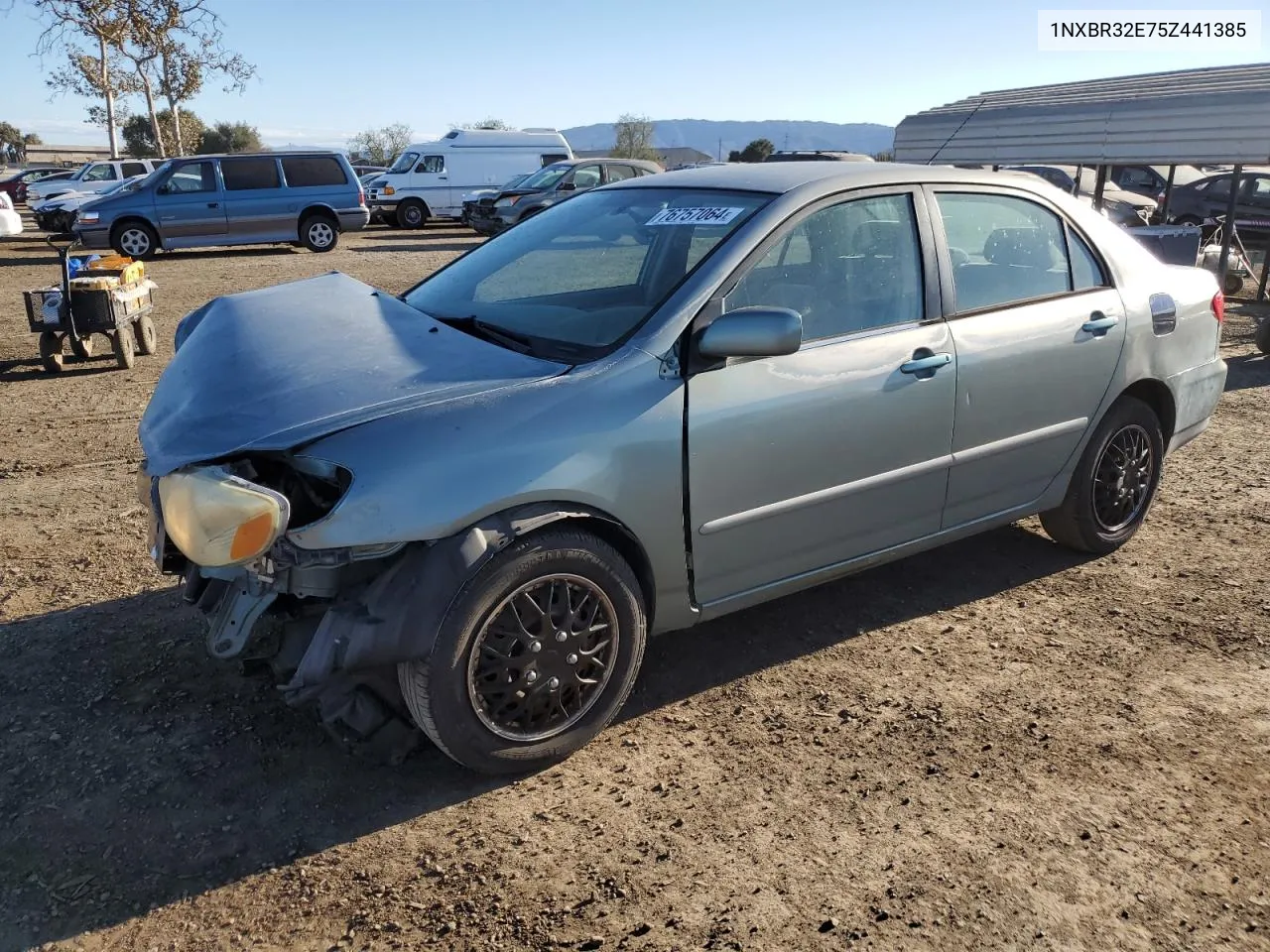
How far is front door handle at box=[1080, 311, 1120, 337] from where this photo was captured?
4.03 metres

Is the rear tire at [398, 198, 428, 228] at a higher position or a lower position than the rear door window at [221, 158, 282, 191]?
lower

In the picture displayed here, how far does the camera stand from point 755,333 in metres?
2.92

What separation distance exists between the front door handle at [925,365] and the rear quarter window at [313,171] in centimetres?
1707

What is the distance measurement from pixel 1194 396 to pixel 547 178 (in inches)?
648

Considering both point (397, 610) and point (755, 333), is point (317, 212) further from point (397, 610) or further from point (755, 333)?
point (397, 610)

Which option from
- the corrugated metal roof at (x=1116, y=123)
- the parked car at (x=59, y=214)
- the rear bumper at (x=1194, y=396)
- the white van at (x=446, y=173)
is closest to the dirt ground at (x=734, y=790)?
the rear bumper at (x=1194, y=396)

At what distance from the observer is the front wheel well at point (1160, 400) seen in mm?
4367

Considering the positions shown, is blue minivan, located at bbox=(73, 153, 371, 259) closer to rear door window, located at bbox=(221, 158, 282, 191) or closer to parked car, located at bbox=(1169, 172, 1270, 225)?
rear door window, located at bbox=(221, 158, 282, 191)

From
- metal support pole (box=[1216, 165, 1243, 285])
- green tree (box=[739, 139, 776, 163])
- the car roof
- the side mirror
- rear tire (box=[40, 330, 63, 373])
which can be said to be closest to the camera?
the side mirror

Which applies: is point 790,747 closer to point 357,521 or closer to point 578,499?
point 578,499

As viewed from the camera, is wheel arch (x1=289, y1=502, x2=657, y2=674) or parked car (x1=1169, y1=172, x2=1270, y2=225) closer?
wheel arch (x1=289, y1=502, x2=657, y2=674)

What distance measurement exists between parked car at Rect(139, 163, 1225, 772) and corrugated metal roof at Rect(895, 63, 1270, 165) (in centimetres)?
673

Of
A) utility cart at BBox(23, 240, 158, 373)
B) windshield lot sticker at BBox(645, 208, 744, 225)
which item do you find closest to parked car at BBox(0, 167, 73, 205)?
utility cart at BBox(23, 240, 158, 373)

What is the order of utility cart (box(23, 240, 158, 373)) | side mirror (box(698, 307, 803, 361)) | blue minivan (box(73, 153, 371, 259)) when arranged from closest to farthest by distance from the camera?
side mirror (box(698, 307, 803, 361)) < utility cart (box(23, 240, 158, 373)) < blue minivan (box(73, 153, 371, 259))
